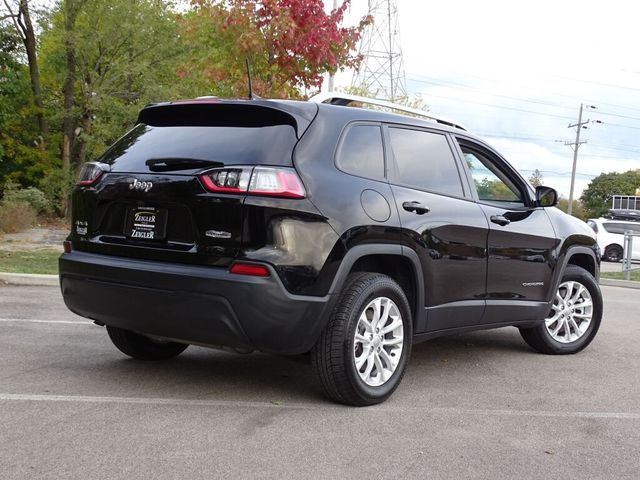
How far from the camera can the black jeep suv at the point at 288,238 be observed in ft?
13.1

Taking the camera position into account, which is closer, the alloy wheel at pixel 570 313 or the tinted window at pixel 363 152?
the tinted window at pixel 363 152

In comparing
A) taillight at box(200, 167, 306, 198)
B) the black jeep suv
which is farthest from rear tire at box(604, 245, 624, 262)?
taillight at box(200, 167, 306, 198)

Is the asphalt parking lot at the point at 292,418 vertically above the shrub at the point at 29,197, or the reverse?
the asphalt parking lot at the point at 292,418

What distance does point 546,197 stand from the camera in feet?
20.1

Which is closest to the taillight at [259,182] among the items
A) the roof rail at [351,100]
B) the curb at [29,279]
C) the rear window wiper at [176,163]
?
the rear window wiper at [176,163]

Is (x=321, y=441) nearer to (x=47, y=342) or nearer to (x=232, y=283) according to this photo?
(x=232, y=283)

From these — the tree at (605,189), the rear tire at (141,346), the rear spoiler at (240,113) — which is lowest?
the tree at (605,189)

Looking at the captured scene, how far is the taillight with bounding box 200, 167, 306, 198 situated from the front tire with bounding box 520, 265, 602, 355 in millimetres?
3189

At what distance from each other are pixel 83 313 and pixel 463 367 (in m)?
2.92

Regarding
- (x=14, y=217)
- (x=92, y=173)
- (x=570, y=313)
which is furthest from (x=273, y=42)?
(x=14, y=217)

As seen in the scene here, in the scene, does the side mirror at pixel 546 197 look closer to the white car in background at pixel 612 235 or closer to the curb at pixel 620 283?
the curb at pixel 620 283

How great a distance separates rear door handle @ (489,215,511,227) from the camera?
546 centimetres

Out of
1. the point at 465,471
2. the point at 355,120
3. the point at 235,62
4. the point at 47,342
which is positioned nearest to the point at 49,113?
the point at 235,62

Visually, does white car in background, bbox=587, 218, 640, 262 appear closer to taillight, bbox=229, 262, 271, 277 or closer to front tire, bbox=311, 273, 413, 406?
front tire, bbox=311, 273, 413, 406
